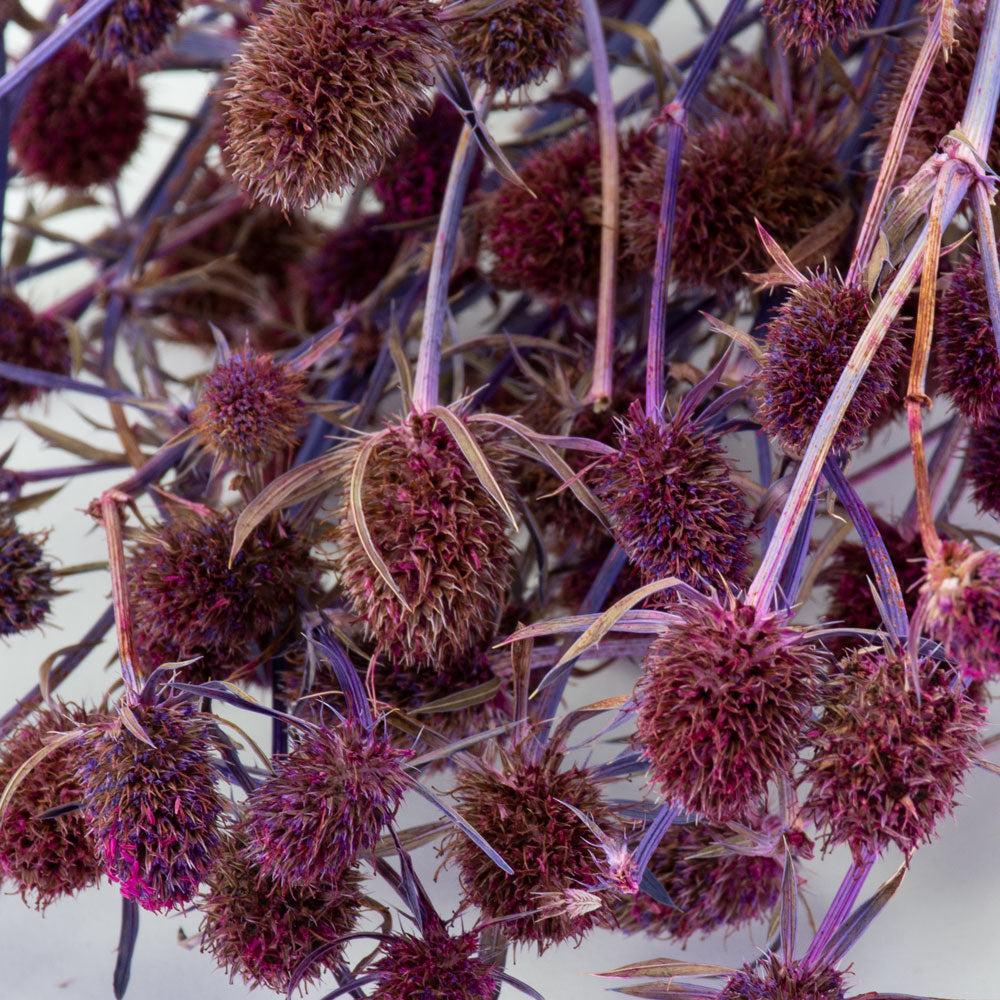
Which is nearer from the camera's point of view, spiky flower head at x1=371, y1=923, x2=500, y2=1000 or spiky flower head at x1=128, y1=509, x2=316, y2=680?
spiky flower head at x1=371, y1=923, x2=500, y2=1000

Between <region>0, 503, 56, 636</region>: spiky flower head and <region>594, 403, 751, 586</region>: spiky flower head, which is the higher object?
<region>594, 403, 751, 586</region>: spiky flower head

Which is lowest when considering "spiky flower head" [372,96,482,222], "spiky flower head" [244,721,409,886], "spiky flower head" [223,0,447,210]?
"spiky flower head" [244,721,409,886]

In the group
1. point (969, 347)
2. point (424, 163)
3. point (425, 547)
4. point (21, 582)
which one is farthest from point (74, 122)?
point (969, 347)

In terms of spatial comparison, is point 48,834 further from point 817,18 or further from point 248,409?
point 817,18

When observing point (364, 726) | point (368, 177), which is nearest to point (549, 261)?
point (368, 177)

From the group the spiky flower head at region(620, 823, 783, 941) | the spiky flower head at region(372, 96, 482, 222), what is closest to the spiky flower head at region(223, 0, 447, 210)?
the spiky flower head at region(372, 96, 482, 222)

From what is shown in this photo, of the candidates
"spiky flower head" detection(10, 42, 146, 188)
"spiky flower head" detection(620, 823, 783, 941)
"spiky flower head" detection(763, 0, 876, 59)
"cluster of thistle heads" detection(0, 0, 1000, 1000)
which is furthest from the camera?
"spiky flower head" detection(10, 42, 146, 188)

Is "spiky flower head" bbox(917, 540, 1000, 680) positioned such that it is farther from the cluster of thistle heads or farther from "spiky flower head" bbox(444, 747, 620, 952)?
"spiky flower head" bbox(444, 747, 620, 952)
